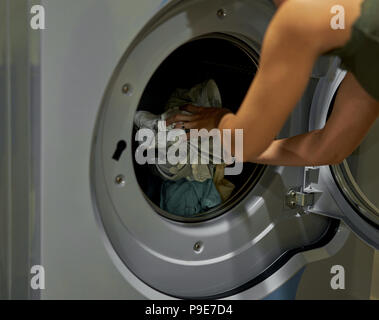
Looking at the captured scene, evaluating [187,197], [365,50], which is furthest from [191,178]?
[365,50]

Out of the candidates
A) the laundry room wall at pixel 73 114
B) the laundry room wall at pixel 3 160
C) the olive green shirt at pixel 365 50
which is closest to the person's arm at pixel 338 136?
the olive green shirt at pixel 365 50

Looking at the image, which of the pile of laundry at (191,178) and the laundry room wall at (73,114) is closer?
the laundry room wall at (73,114)

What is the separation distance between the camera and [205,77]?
3.68 ft

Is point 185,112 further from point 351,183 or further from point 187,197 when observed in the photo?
point 351,183

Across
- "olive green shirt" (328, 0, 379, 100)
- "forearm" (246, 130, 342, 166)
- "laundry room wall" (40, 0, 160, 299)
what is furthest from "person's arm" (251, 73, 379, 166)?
"laundry room wall" (40, 0, 160, 299)

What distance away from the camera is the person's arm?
781mm

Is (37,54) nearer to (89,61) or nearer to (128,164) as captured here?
(89,61)

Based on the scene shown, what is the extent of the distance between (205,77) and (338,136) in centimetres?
42

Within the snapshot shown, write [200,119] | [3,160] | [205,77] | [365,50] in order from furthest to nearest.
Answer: [205,77], [200,119], [3,160], [365,50]

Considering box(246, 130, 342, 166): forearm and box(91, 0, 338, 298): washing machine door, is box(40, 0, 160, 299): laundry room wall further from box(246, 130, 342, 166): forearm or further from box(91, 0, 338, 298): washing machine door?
box(246, 130, 342, 166): forearm

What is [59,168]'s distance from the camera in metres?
0.71

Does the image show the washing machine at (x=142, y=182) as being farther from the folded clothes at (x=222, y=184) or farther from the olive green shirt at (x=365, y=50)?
the olive green shirt at (x=365, y=50)

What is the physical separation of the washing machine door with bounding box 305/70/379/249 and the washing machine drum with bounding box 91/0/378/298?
0.05m

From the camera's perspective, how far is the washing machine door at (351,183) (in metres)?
1.00
